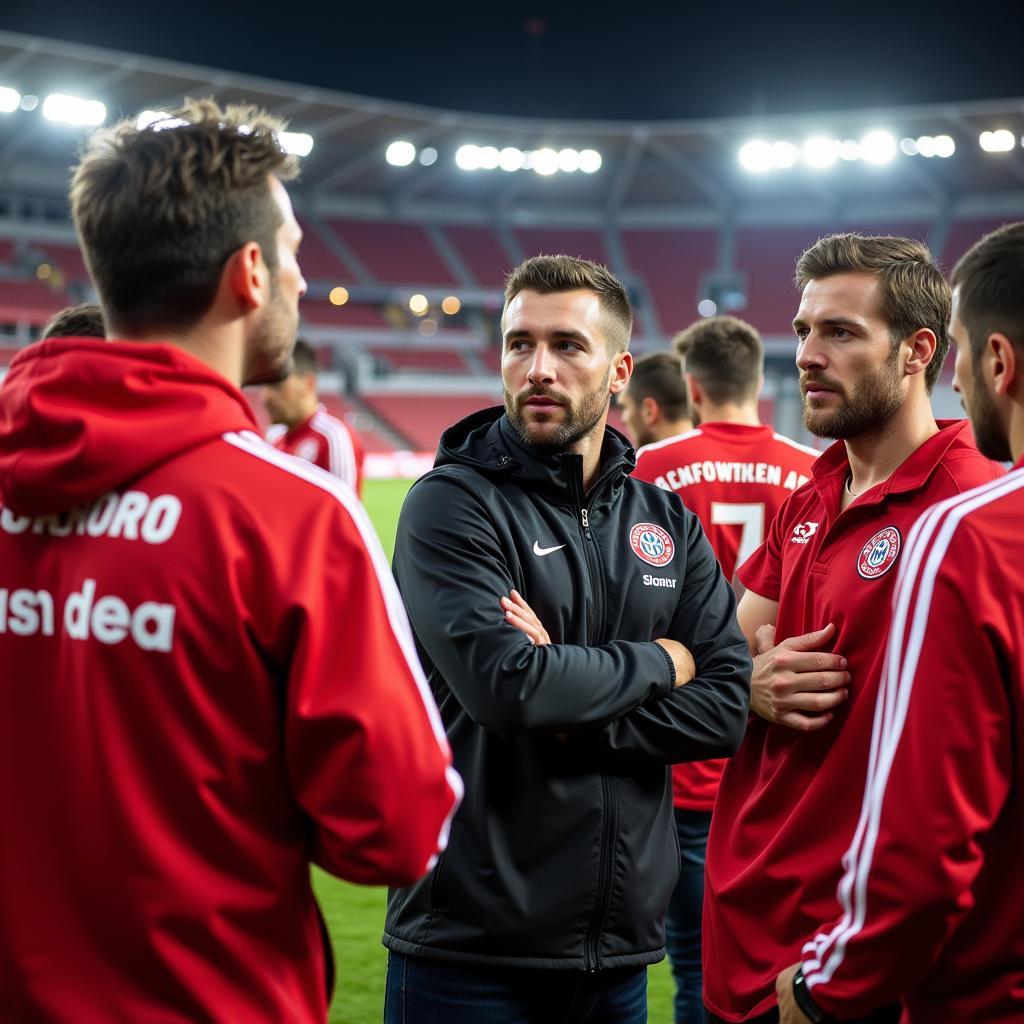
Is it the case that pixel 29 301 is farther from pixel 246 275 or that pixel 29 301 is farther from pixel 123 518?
pixel 123 518

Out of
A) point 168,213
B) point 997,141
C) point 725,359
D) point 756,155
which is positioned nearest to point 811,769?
point 168,213

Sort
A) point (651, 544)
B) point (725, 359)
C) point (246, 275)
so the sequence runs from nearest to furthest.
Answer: point (246, 275) < point (651, 544) < point (725, 359)

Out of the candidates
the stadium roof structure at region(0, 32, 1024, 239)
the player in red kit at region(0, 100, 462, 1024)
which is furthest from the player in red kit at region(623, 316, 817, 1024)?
the stadium roof structure at region(0, 32, 1024, 239)

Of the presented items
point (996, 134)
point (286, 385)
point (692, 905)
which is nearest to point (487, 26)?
point (996, 134)

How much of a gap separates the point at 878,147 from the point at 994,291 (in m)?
38.0

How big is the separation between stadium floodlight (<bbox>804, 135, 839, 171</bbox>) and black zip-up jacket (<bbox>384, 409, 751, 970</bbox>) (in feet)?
122

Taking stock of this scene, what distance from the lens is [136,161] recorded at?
159 cm

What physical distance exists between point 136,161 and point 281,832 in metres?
→ 1.00

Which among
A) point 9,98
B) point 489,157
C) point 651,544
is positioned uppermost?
point 489,157

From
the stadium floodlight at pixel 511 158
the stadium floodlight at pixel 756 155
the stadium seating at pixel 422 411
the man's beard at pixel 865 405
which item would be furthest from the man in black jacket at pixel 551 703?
the stadium floodlight at pixel 511 158

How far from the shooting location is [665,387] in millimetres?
4996

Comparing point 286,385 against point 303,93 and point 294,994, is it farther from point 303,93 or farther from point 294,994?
point 303,93

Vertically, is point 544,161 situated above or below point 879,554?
above

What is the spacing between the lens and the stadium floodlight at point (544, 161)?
39375 mm
